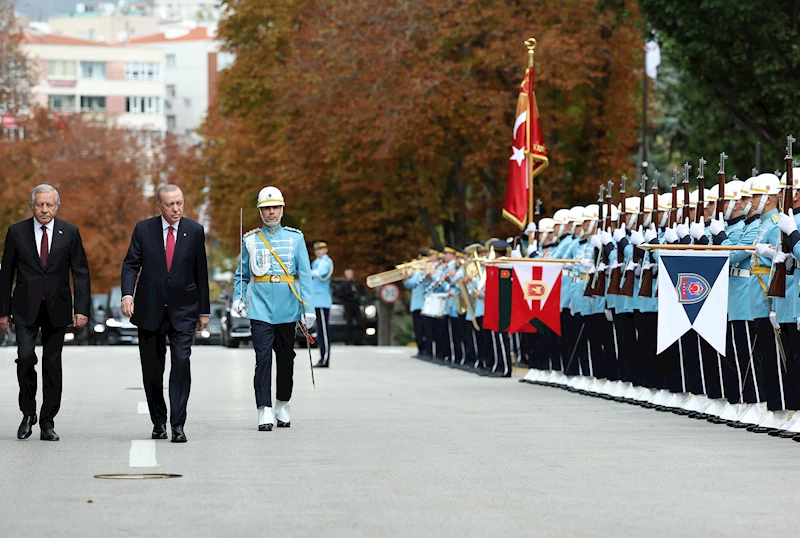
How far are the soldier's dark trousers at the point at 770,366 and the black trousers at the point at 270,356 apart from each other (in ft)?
12.6

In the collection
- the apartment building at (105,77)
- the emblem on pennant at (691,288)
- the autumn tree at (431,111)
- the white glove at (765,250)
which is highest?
the apartment building at (105,77)

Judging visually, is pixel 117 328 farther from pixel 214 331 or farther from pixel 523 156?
pixel 523 156

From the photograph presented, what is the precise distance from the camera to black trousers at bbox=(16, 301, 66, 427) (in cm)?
1417

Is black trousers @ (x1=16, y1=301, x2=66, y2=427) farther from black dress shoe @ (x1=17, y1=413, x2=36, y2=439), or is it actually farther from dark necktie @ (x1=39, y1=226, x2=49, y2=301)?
dark necktie @ (x1=39, y1=226, x2=49, y2=301)

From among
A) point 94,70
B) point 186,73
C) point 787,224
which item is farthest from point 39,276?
point 186,73

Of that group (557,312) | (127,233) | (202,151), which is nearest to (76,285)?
(557,312)

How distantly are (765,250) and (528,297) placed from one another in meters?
8.00

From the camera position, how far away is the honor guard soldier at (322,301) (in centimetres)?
2917

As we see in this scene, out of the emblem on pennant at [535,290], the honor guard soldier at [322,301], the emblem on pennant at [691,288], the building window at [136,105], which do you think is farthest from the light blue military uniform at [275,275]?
the building window at [136,105]

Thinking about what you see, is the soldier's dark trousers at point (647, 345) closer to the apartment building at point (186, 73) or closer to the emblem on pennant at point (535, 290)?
the emblem on pennant at point (535, 290)

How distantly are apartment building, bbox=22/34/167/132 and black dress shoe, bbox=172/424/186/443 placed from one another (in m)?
131

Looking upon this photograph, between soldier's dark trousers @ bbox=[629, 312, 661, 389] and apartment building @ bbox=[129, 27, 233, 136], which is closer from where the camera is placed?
soldier's dark trousers @ bbox=[629, 312, 661, 389]

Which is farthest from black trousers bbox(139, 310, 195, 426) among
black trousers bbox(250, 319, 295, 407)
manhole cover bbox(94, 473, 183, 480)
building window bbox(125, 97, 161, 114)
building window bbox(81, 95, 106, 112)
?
building window bbox(125, 97, 161, 114)

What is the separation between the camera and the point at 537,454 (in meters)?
13.0
